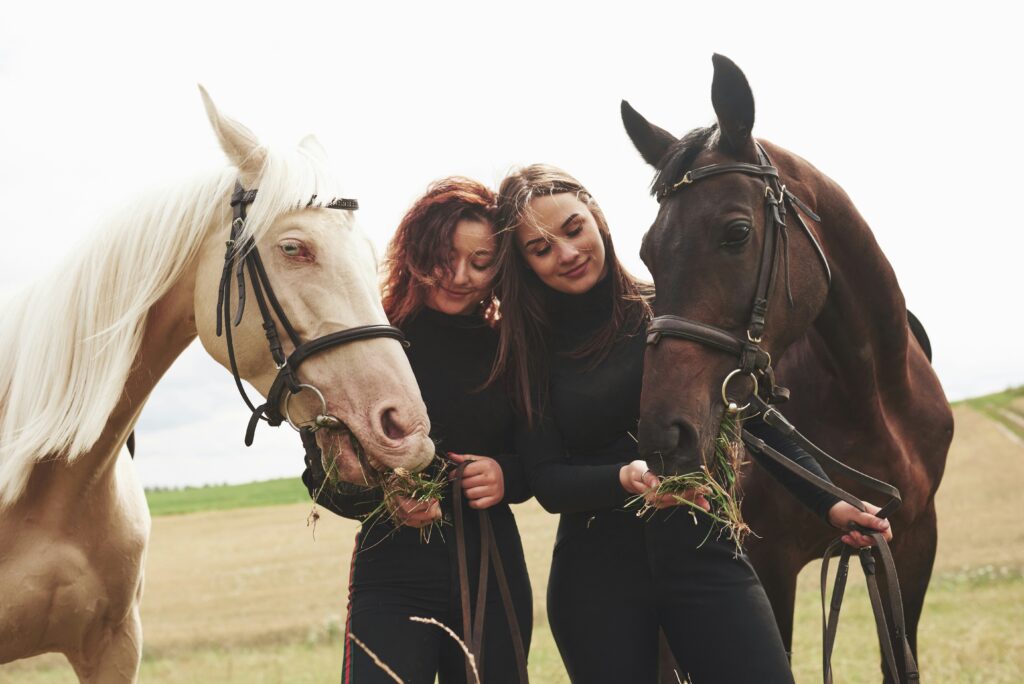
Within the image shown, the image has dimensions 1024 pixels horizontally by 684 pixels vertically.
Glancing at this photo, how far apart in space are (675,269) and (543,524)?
763 inches

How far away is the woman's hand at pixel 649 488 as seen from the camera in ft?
9.08

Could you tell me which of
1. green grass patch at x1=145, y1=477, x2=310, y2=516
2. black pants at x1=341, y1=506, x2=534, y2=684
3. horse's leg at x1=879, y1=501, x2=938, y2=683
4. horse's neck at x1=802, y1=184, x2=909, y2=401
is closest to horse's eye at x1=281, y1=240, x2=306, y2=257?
black pants at x1=341, y1=506, x2=534, y2=684

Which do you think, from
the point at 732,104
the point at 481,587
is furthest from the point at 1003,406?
the point at 481,587

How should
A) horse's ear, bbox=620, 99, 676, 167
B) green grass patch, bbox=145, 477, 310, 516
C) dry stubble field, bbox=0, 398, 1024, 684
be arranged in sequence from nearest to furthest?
horse's ear, bbox=620, 99, 676, 167 → dry stubble field, bbox=0, 398, 1024, 684 → green grass patch, bbox=145, 477, 310, 516

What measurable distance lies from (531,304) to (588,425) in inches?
19.8

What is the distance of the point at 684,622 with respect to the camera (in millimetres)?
2922

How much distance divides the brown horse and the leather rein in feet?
0.06

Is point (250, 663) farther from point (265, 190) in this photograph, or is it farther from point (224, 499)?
point (224, 499)

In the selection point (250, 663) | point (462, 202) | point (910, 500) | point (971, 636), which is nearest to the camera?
point (462, 202)

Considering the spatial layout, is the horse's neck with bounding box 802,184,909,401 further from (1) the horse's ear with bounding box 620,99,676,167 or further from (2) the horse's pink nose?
(2) the horse's pink nose

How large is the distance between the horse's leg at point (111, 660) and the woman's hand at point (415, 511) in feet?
4.84

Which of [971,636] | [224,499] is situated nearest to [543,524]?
[971,636]

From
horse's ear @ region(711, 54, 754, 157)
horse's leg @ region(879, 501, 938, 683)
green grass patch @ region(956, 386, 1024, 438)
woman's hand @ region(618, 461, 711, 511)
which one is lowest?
green grass patch @ region(956, 386, 1024, 438)

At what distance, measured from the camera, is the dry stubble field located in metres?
8.62
